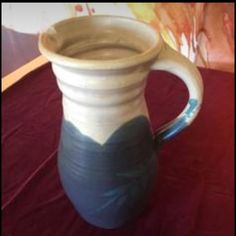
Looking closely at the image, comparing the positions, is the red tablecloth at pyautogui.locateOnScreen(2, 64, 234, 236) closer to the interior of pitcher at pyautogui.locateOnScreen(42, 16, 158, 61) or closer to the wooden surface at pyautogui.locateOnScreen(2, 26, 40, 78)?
the interior of pitcher at pyautogui.locateOnScreen(42, 16, 158, 61)

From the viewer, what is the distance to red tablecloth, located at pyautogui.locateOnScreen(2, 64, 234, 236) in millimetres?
431

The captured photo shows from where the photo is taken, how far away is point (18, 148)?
1.82 ft

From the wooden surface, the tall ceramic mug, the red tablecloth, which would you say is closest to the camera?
the tall ceramic mug

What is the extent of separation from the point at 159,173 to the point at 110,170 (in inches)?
5.9

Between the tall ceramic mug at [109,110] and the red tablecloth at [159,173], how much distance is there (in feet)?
0.13

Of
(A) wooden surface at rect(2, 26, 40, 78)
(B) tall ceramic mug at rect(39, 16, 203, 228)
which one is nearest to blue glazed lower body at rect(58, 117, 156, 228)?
(B) tall ceramic mug at rect(39, 16, 203, 228)

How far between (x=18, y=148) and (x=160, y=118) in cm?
25

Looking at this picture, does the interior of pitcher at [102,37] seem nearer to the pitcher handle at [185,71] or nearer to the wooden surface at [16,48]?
the pitcher handle at [185,71]

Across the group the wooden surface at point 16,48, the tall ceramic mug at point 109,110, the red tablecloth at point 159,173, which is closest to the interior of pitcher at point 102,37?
the tall ceramic mug at point 109,110

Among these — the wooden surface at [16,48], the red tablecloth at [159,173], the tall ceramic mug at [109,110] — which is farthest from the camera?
the wooden surface at [16,48]

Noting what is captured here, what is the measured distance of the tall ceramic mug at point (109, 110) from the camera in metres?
0.32

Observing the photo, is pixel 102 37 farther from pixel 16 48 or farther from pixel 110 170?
pixel 16 48

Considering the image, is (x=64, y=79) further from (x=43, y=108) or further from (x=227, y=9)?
(x=227, y=9)

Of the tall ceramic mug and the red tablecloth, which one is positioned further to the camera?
the red tablecloth
